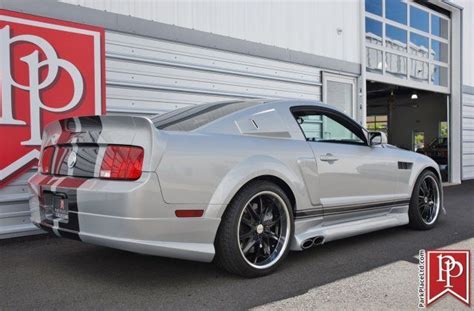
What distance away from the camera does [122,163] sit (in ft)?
9.95

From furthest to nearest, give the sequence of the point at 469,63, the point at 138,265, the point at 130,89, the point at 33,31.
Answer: the point at 469,63 → the point at 130,89 → the point at 33,31 → the point at 138,265

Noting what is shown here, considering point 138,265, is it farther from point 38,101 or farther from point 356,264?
point 38,101

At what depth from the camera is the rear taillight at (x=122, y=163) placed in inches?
118

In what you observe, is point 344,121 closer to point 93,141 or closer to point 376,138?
point 376,138

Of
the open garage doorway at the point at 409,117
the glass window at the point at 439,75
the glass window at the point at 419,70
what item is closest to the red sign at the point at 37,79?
the glass window at the point at 419,70

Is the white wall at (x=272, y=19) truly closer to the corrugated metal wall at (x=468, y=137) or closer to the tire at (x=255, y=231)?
the tire at (x=255, y=231)

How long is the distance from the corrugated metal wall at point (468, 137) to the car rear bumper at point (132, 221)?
37.0ft

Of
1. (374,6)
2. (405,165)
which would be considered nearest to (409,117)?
(374,6)

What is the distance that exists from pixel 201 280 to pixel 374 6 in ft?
28.8

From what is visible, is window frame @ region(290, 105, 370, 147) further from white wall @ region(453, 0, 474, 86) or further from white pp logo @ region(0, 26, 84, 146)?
white wall @ region(453, 0, 474, 86)

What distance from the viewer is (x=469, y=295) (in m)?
3.13

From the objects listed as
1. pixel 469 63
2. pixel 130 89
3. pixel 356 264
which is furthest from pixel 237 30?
pixel 469 63

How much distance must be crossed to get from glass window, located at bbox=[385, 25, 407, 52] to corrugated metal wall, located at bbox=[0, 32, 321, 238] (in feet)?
13.1

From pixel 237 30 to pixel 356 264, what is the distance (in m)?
4.60
